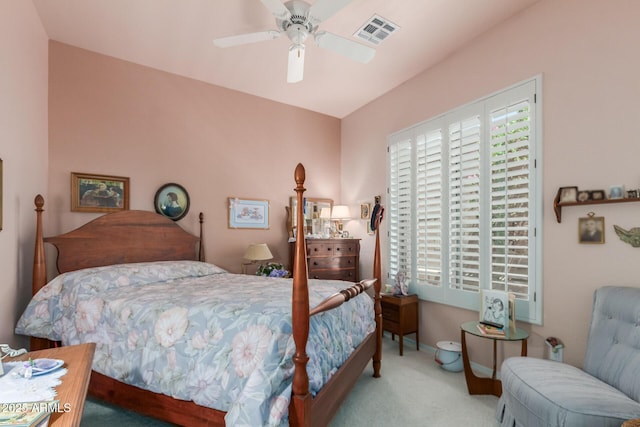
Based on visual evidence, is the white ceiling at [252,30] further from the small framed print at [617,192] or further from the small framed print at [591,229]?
the small framed print at [591,229]

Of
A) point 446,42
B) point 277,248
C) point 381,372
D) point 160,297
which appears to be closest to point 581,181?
point 446,42

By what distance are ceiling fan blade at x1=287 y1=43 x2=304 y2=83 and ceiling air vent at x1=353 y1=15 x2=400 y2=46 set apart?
0.70 m

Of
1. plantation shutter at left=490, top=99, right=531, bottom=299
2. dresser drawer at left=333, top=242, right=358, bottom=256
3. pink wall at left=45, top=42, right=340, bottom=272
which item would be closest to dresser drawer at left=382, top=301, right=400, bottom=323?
dresser drawer at left=333, top=242, right=358, bottom=256

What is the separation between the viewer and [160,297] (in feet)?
7.41

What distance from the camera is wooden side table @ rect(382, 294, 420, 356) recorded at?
11.9 feet

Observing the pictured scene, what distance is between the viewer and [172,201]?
152 inches

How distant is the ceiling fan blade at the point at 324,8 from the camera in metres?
2.13

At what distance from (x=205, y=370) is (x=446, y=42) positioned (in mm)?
3520

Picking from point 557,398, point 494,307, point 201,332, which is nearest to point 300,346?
point 201,332

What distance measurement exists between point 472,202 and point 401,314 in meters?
1.42

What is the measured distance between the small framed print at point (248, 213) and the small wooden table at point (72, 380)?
8.77 ft

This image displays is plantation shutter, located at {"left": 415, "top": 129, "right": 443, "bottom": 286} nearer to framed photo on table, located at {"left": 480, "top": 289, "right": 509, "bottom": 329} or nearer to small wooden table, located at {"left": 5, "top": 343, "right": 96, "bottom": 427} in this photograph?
framed photo on table, located at {"left": 480, "top": 289, "right": 509, "bottom": 329}

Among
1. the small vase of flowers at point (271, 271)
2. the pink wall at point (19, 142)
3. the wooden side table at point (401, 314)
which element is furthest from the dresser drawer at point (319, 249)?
the pink wall at point (19, 142)

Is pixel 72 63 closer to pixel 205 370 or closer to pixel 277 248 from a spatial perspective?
pixel 277 248
